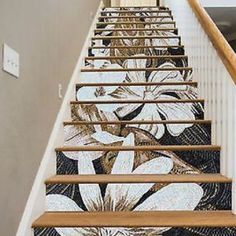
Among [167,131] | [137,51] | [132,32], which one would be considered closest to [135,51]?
[137,51]

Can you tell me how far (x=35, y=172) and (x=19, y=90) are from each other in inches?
18.8

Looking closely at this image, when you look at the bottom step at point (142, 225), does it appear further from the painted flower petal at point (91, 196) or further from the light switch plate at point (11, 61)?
the light switch plate at point (11, 61)

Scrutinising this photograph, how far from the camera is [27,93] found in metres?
2.17

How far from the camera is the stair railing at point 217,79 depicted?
7.41 ft

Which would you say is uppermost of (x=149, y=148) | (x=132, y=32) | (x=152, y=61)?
(x=132, y=32)

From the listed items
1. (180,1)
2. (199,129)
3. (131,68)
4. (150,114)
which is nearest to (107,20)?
(180,1)

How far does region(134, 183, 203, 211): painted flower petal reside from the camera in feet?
7.36

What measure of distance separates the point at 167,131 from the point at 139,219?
3.00 feet

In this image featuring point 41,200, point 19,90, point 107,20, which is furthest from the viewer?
point 107,20

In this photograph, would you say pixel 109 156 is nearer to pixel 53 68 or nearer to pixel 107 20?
pixel 53 68

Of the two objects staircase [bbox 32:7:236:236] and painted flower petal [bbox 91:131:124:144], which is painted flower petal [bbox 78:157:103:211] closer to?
staircase [bbox 32:7:236:236]

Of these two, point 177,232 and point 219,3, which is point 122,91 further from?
point 219,3

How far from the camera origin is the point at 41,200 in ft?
7.32

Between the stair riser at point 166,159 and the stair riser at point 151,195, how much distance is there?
0.27m
